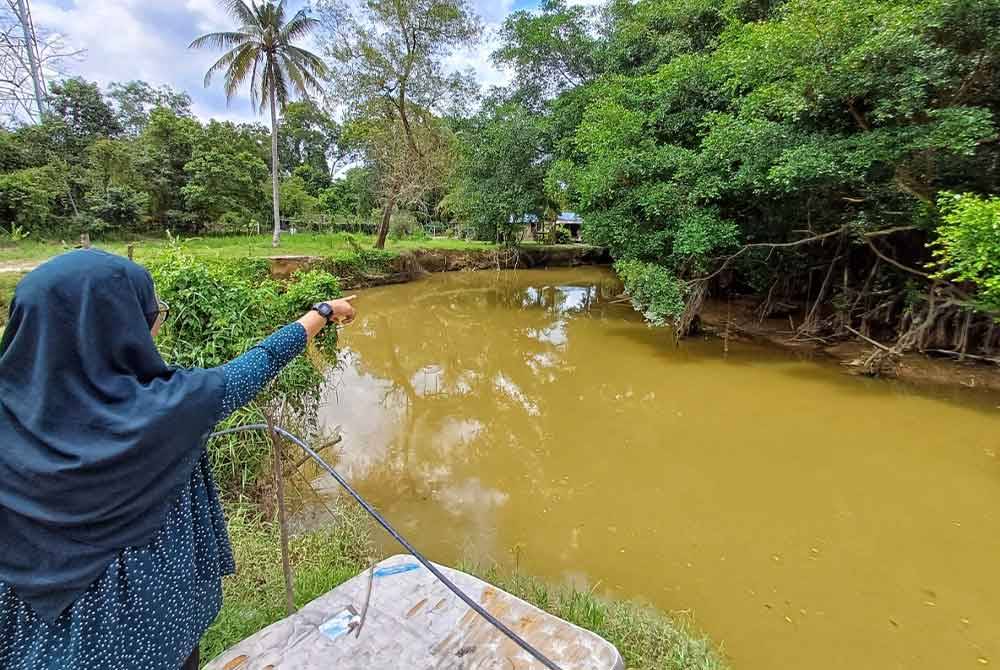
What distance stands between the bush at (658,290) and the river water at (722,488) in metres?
0.76

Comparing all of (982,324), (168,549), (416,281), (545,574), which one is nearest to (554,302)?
(416,281)

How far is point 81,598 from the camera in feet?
2.69

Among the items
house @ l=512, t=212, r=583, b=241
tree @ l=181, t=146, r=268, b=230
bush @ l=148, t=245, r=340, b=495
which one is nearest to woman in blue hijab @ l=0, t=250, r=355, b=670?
bush @ l=148, t=245, r=340, b=495

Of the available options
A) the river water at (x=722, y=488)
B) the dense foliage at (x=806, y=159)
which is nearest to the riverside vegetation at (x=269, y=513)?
the river water at (x=722, y=488)

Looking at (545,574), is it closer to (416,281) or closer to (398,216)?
(416,281)

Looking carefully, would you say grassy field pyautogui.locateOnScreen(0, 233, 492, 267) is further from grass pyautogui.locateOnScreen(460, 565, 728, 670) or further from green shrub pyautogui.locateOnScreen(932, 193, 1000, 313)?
green shrub pyautogui.locateOnScreen(932, 193, 1000, 313)

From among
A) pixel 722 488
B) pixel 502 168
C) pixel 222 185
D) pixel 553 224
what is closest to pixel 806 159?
pixel 722 488

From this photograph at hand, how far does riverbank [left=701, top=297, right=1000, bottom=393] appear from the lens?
5.92m

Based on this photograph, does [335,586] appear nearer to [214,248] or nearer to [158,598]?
[158,598]

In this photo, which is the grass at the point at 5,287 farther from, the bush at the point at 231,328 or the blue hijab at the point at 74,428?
the blue hijab at the point at 74,428

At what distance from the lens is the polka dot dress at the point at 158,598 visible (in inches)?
32.4

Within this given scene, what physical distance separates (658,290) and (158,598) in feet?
22.7

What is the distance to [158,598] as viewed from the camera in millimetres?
919

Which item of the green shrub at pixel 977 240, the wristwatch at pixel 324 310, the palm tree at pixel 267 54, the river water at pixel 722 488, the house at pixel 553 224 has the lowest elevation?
the river water at pixel 722 488
